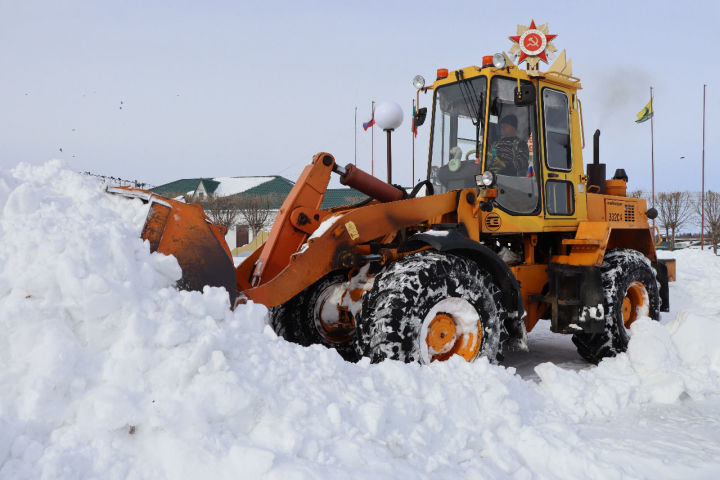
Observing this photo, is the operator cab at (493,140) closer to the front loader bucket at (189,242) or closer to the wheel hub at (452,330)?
the wheel hub at (452,330)

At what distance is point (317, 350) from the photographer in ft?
11.7

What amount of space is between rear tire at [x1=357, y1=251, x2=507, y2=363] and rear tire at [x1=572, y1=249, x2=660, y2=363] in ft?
A: 5.29

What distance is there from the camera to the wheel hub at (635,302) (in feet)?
21.6

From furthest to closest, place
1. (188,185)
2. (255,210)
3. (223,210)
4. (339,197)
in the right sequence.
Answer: (188,185) → (339,197) → (255,210) → (223,210)

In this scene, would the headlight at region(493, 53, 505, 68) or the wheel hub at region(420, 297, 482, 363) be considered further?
the headlight at region(493, 53, 505, 68)

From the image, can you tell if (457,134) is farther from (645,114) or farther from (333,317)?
(645,114)

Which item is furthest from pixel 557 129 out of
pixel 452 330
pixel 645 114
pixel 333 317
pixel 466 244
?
pixel 645 114

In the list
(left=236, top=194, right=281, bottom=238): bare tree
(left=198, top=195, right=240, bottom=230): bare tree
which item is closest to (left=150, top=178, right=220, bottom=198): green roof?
(left=236, top=194, right=281, bottom=238): bare tree

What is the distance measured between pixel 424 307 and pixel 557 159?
271 cm

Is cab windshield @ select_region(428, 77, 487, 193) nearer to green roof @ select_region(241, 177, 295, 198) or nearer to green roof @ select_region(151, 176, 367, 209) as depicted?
green roof @ select_region(151, 176, 367, 209)

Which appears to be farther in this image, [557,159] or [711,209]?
[711,209]

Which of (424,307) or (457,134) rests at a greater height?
(457,134)

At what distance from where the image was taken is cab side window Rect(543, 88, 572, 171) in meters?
6.08

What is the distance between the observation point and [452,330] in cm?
471
